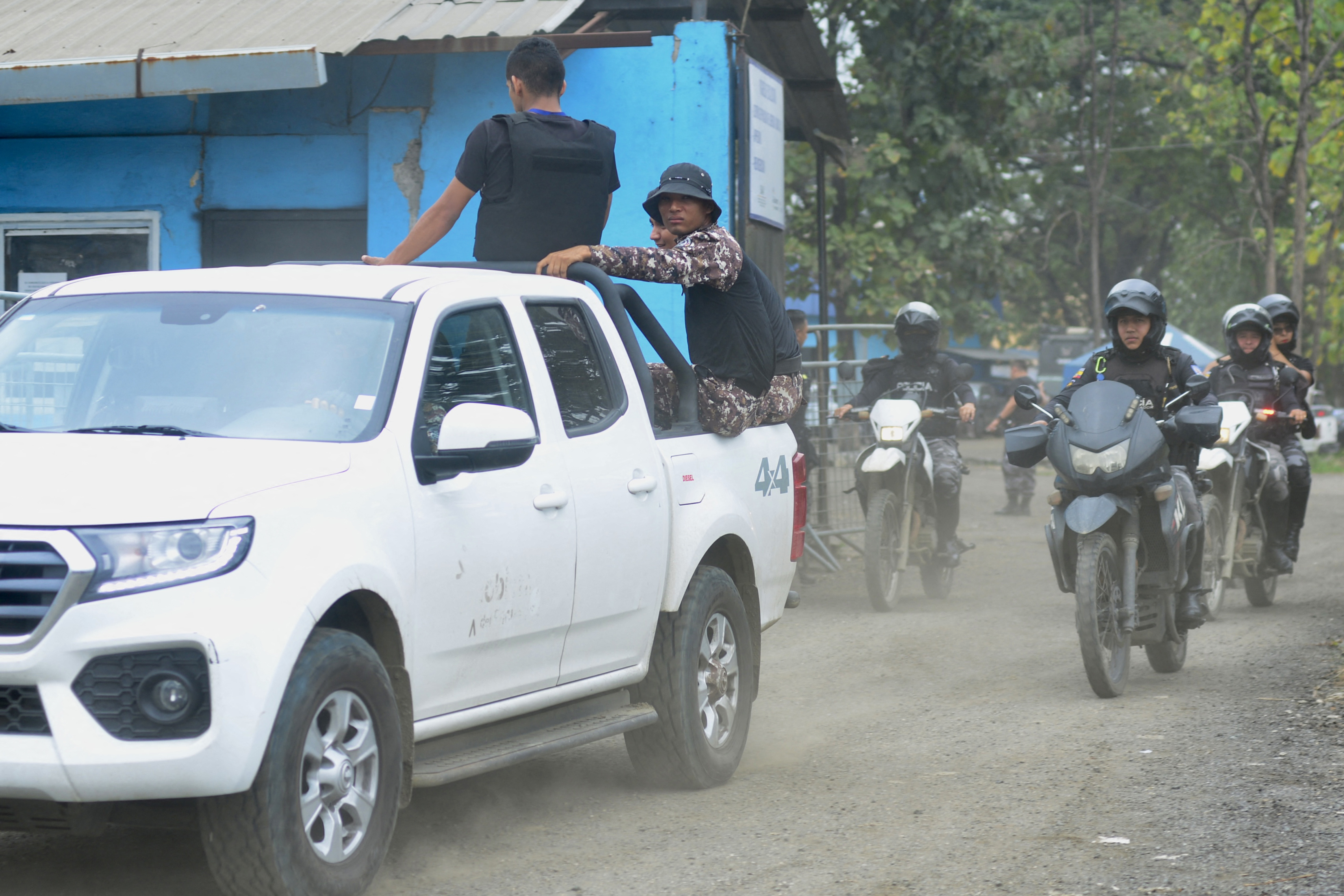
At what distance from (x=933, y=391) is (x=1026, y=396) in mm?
3983

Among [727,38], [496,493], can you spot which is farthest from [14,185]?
[496,493]

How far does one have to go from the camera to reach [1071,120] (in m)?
43.8

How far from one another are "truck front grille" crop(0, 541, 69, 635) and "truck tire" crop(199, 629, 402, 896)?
1.95 ft

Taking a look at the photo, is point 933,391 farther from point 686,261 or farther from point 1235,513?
point 686,261

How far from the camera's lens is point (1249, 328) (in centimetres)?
1135

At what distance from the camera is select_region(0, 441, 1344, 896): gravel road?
4.89 meters

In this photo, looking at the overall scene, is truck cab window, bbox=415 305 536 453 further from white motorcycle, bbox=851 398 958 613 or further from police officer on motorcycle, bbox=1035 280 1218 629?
white motorcycle, bbox=851 398 958 613

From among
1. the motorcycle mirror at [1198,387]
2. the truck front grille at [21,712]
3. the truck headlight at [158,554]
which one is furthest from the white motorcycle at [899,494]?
the truck front grille at [21,712]

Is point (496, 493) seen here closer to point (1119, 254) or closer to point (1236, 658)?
point (1236, 658)

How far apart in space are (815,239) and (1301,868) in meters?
20.8

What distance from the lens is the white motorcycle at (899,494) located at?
1127 cm

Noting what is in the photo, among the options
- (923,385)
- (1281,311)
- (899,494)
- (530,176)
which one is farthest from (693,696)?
(1281,311)

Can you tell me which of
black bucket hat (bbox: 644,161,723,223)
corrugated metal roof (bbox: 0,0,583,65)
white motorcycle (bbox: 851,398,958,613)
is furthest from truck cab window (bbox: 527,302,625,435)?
white motorcycle (bbox: 851,398,958,613)

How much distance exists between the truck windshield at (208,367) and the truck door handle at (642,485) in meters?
1.10
